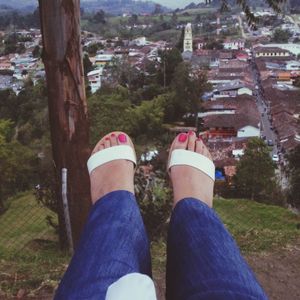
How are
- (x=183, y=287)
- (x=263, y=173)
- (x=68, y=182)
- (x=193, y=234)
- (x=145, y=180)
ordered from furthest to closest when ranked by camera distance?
1. (x=263, y=173)
2. (x=145, y=180)
3. (x=68, y=182)
4. (x=193, y=234)
5. (x=183, y=287)

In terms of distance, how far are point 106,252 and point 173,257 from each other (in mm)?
186

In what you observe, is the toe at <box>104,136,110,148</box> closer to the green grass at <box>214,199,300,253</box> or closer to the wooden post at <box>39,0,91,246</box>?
the wooden post at <box>39,0,91,246</box>

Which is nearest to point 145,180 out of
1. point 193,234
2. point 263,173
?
point 193,234

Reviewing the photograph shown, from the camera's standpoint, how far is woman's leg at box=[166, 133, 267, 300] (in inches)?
39.4

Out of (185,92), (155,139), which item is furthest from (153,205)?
(185,92)

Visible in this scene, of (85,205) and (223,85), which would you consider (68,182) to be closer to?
(85,205)

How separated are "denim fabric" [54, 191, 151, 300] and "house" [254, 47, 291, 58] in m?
33.5

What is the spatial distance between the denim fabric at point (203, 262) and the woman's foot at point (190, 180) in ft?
0.36

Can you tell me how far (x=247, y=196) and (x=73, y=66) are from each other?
20.9ft

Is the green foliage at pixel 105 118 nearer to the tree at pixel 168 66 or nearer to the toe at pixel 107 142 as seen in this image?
the toe at pixel 107 142

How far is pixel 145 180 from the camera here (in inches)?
120

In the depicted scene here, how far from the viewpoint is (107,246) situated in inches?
44.7

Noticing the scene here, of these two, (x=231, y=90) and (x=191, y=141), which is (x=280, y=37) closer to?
(x=231, y=90)

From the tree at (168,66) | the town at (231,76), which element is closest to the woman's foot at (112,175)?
the town at (231,76)
